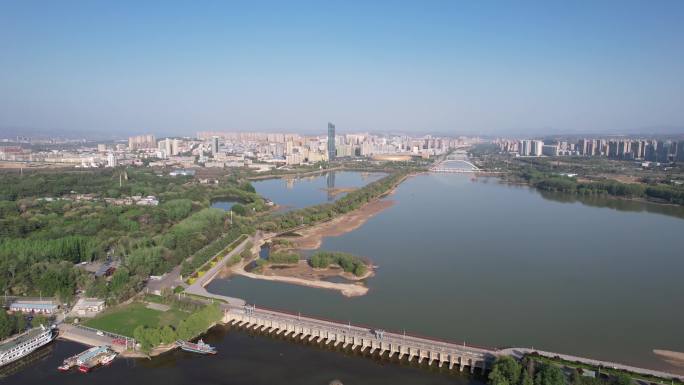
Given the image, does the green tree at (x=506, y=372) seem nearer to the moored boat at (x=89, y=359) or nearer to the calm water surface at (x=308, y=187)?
the moored boat at (x=89, y=359)

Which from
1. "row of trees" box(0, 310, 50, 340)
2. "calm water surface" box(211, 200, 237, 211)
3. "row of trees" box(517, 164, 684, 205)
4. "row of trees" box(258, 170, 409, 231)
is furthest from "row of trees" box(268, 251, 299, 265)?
"row of trees" box(517, 164, 684, 205)

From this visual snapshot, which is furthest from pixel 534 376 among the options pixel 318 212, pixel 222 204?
pixel 222 204

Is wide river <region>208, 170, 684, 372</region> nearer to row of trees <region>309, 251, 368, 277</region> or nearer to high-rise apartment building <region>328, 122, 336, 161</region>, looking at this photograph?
row of trees <region>309, 251, 368, 277</region>

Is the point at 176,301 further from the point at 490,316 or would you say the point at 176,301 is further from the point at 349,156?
the point at 349,156

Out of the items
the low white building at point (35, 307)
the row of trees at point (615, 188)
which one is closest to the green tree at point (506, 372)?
the low white building at point (35, 307)

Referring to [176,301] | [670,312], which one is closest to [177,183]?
[176,301]
